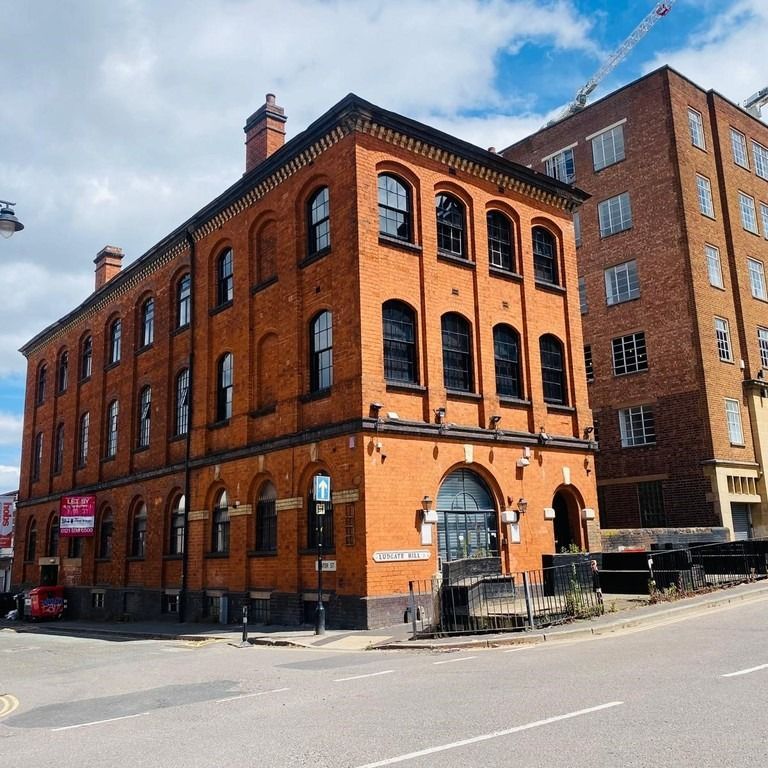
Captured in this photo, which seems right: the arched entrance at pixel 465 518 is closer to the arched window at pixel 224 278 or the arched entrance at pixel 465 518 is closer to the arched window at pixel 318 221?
the arched window at pixel 318 221

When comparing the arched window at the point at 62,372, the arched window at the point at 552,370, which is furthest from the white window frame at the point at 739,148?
the arched window at the point at 62,372

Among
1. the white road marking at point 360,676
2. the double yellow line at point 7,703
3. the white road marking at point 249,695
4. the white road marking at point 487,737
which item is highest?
the white road marking at point 487,737

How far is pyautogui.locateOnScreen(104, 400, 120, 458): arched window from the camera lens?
3225cm

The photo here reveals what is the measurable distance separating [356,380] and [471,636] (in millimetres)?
6882

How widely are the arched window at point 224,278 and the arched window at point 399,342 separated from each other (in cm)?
734

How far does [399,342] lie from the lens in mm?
20250

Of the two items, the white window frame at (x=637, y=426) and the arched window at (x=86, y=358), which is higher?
the arched window at (x=86, y=358)

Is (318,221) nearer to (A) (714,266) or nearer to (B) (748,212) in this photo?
(A) (714,266)

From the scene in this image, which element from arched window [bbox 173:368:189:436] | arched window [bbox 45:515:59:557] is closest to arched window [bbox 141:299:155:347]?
arched window [bbox 173:368:189:436]

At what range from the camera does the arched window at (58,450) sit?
37.3 meters

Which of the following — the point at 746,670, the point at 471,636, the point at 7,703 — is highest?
the point at 746,670

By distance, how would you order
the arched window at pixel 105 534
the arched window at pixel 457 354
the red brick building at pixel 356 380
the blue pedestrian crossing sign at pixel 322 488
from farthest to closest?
the arched window at pixel 105 534 < the arched window at pixel 457 354 < the red brick building at pixel 356 380 < the blue pedestrian crossing sign at pixel 322 488

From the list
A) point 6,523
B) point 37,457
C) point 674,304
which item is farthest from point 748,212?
point 6,523

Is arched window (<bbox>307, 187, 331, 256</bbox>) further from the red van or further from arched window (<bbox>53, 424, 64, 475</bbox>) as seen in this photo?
arched window (<bbox>53, 424, 64, 475</bbox>)
